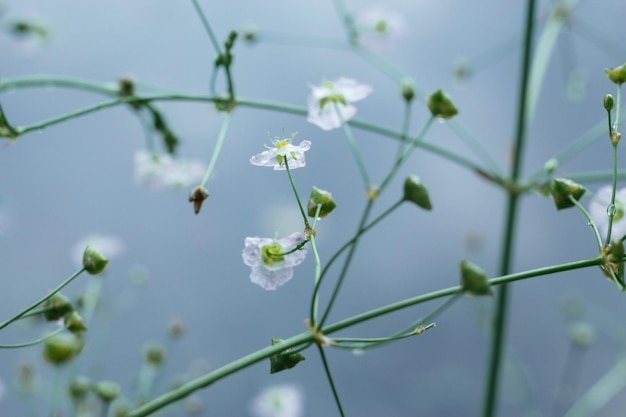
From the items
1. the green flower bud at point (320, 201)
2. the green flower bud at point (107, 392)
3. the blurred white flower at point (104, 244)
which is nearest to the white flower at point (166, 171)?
the blurred white flower at point (104, 244)

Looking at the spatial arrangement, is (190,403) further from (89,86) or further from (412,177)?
(412,177)

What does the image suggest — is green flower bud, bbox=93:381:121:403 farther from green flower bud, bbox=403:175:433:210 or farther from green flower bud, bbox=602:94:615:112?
green flower bud, bbox=602:94:615:112

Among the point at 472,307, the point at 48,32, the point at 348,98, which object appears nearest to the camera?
the point at 348,98

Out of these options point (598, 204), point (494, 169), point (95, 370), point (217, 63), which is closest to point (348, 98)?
point (217, 63)

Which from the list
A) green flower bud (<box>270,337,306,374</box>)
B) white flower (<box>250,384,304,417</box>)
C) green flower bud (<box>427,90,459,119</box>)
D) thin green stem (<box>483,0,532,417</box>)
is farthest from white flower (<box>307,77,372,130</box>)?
white flower (<box>250,384,304,417</box>)

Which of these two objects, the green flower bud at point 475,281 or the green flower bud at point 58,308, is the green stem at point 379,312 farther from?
the green flower bud at point 58,308

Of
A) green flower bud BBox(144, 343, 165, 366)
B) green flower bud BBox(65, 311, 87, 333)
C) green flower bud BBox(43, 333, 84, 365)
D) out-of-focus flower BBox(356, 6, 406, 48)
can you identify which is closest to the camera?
green flower bud BBox(43, 333, 84, 365)
